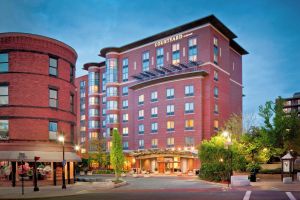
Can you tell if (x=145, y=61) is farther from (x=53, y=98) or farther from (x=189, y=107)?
(x=53, y=98)

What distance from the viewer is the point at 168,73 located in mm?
79188

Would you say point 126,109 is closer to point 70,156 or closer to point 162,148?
point 162,148

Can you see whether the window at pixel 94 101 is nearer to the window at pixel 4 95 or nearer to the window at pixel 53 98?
the window at pixel 53 98

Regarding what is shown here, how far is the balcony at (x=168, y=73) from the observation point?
72613mm

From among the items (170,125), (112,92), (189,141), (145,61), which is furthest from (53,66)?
(112,92)

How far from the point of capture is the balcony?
238ft

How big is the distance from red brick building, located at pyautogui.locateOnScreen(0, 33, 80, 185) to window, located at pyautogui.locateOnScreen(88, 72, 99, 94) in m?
66.9

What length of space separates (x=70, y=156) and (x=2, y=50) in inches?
506

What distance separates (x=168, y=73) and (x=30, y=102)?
149 feet

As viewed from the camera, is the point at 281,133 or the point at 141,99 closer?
the point at 281,133

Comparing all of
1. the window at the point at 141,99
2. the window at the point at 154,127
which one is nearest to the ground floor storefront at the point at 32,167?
the window at the point at 154,127

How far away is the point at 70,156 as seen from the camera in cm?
3934

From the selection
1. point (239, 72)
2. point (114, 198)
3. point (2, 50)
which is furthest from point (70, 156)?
point (239, 72)

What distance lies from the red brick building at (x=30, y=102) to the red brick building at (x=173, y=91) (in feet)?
110
